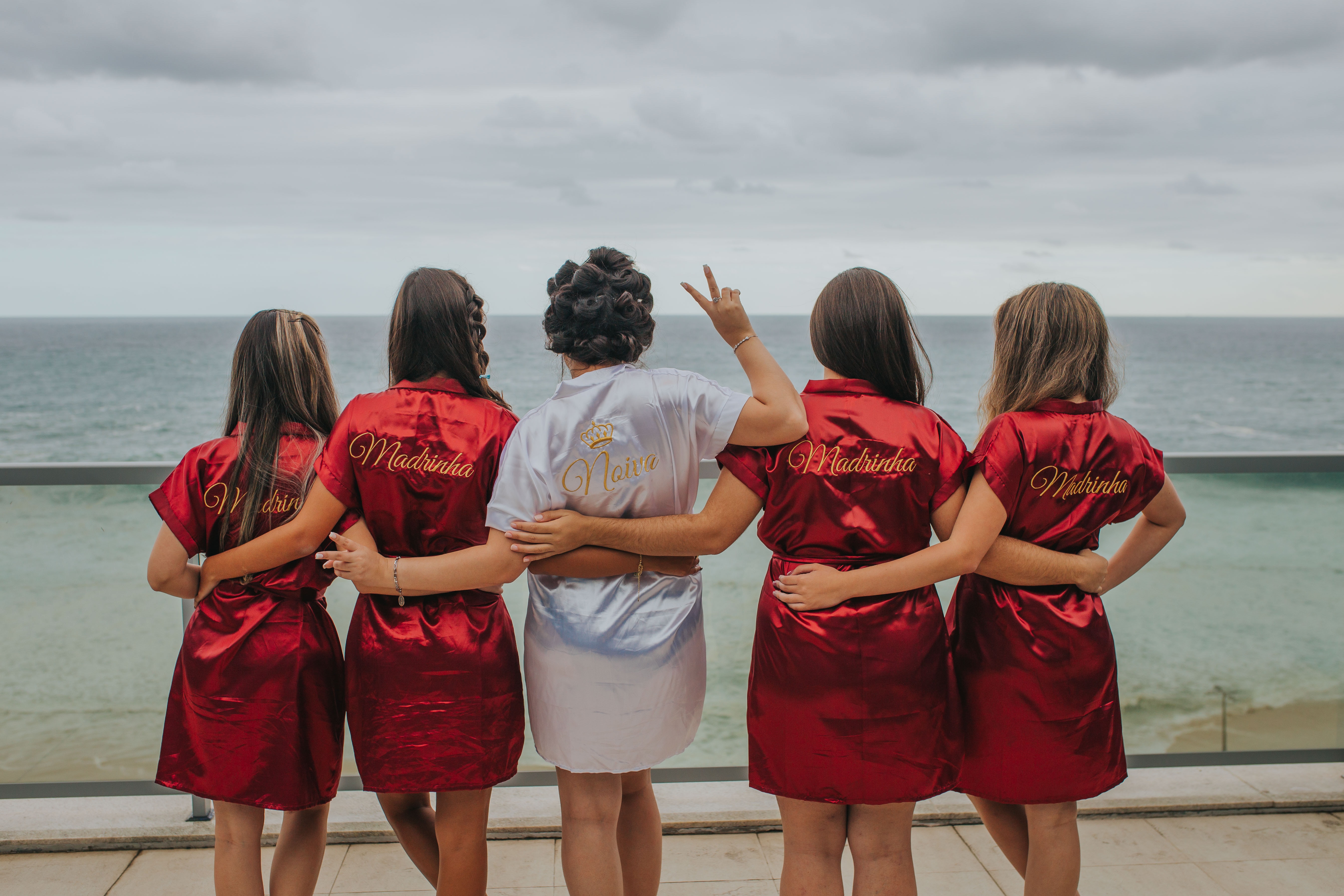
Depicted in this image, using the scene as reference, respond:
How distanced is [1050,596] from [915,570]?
0.37 meters

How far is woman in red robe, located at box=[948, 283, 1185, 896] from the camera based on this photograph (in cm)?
172

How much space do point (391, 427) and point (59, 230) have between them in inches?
3594

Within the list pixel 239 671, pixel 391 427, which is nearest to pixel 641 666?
pixel 391 427

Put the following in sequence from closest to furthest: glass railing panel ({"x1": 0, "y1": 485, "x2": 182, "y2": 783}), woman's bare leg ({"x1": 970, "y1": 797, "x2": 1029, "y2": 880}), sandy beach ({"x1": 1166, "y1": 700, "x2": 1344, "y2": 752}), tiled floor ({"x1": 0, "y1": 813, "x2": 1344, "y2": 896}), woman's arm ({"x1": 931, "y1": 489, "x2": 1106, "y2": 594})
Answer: woman's arm ({"x1": 931, "y1": 489, "x2": 1106, "y2": 594}) < woman's bare leg ({"x1": 970, "y1": 797, "x2": 1029, "y2": 880}) < tiled floor ({"x1": 0, "y1": 813, "x2": 1344, "y2": 896}) < glass railing panel ({"x1": 0, "y1": 485, "x2": 182, "y2": 783}) < sandy beach ({"x1": 1166, "y1": 700, "x2": 1344, "y2": 752})

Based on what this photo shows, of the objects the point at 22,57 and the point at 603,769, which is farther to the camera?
the point at 22,57

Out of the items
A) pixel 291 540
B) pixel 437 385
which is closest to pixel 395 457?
pixel 437 385

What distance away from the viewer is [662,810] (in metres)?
2.65

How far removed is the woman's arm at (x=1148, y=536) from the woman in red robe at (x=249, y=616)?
1690 millimetres

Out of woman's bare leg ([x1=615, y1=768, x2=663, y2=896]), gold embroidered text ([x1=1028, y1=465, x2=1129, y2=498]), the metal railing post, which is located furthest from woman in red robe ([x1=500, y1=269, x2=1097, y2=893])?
the metal railing post

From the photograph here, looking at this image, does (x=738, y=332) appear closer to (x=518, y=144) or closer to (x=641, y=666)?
(x=641, y=666)

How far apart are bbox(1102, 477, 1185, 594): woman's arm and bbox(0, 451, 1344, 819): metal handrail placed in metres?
0.74

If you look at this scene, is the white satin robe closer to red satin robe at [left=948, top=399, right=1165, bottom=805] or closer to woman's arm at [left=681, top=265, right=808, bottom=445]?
woman's arm at [left=681, top=265, right=808, bottom=445]

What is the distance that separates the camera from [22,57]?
4866 cm

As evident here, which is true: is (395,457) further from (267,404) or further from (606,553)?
(606,553)
